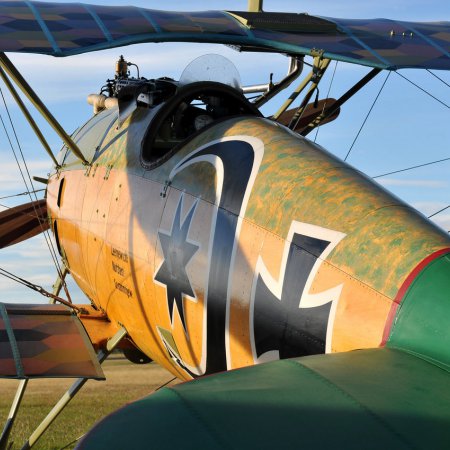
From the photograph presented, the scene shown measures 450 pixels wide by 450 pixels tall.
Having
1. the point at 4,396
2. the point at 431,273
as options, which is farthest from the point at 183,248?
the point at 4,396

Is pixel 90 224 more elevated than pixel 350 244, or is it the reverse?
pixel 350 244

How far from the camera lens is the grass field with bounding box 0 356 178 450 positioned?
13453 millimetres

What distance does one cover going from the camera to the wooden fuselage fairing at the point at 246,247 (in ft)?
16.6

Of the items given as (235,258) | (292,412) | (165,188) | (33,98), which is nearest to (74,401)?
(33,98)

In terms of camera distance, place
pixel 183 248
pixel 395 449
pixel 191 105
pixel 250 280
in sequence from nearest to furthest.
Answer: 1. pixel 395 449
2. pixel 250 280
3. pixel 183 248
4. pixel 191 105

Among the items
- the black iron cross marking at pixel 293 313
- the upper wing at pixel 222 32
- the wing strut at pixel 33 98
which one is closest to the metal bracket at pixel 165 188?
the upper wing at pixel 222 32

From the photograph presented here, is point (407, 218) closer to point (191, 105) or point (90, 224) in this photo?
point (191, 105)

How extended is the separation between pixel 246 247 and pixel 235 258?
14cm

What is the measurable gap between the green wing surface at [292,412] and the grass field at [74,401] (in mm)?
9146

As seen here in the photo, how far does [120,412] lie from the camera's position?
129 inches

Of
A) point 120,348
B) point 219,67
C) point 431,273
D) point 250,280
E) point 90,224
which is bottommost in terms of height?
point 120,348

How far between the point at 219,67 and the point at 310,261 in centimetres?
416

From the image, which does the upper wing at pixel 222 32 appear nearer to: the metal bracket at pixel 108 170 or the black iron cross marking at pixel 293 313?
the metal bracket at pixel 108 170

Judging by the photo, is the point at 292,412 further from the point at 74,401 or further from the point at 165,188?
the point at 74,401
